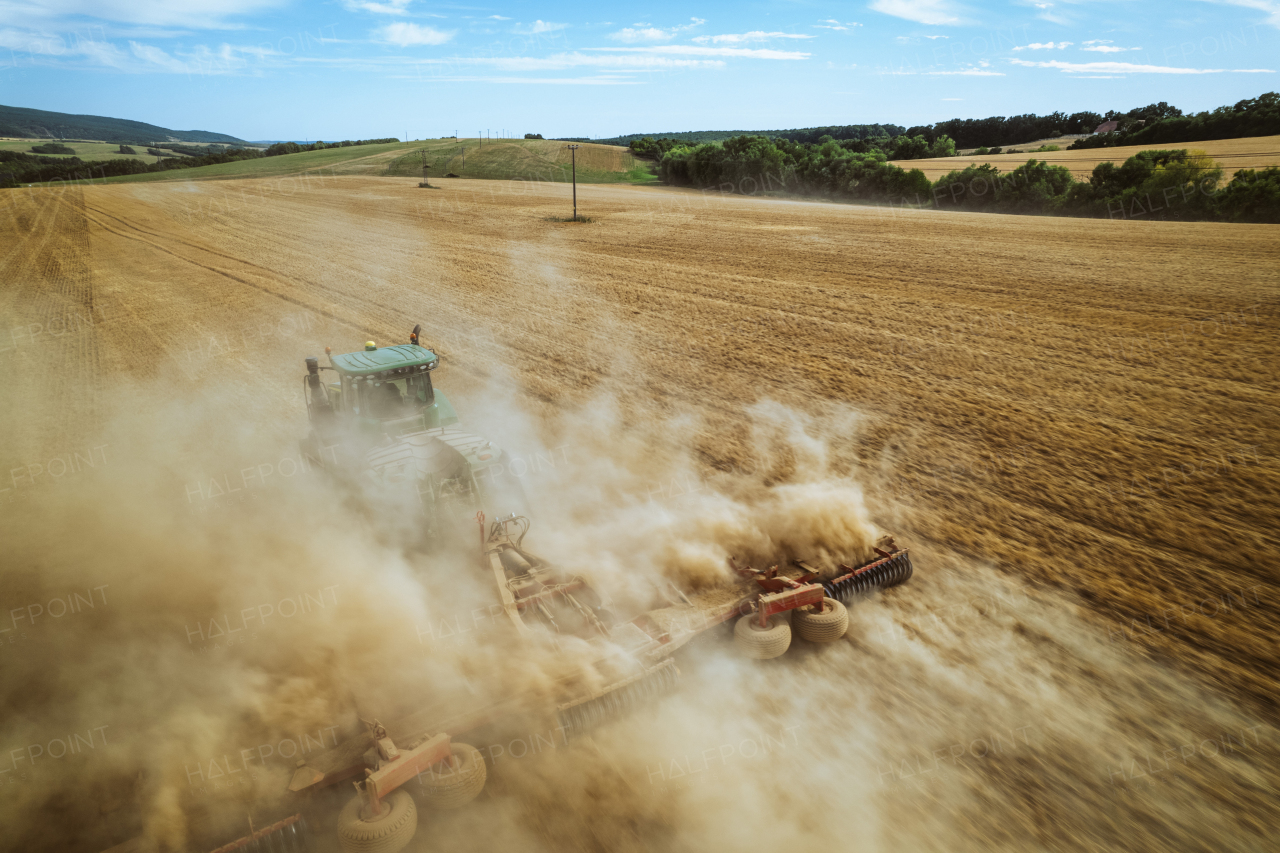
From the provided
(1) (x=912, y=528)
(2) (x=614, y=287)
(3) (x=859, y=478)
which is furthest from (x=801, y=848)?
(2) (x=614, y=287)

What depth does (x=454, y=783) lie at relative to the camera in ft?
12.4

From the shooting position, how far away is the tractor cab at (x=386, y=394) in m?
6.41

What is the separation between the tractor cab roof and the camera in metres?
6.29

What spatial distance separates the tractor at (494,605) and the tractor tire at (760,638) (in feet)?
0.04

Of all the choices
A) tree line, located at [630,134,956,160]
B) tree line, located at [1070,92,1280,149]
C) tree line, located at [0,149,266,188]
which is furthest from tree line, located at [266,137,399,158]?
tree line, located at [1070,92,1280,149]

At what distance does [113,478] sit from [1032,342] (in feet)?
55.6

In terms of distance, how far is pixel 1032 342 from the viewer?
1359 cm

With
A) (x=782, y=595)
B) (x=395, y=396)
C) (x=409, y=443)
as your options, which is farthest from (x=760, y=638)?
(x=395, y=396)

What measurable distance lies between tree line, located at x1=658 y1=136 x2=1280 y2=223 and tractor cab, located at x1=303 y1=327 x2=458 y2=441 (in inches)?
1474

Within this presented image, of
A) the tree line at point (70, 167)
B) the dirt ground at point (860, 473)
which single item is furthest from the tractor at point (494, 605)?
the tree line at point (70, 167)

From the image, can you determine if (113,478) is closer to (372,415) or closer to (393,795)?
(372,415)

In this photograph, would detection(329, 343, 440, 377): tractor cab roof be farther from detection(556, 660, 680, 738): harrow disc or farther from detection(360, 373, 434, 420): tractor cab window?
detection(556, 660, 680, 738): harrow disc

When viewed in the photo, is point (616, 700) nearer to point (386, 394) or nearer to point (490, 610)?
point (490, 610)

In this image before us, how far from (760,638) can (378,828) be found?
9.73ft
